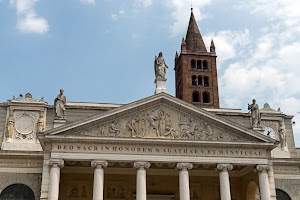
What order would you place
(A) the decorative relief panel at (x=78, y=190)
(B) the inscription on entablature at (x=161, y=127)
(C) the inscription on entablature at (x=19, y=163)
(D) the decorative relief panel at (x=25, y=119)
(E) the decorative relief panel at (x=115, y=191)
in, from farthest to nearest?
(D) the decorative relief panel at (x=25, y=119) → (E) the decorative relief panel at (x=115, y=191) → (A) the decorative relief panel at (x=78, y=190) → (C) the inscription on entablature at (x=19, y=163) → (B) the inscription on entablature at (x=161, y=127)

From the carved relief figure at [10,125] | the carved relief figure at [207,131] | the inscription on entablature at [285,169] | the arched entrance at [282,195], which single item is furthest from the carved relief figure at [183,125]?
the carved relief figure at [10,125]

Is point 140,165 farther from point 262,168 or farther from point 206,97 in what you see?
point 206,97

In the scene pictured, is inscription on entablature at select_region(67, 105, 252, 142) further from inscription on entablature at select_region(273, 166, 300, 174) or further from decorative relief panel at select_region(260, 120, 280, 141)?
decorative relief panel at select_region(260, 120, 280, 141)

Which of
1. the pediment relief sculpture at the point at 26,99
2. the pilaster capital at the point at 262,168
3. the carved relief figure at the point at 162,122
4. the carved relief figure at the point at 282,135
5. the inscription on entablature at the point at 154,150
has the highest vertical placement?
the pediment relief sculpture at the point at 26,99

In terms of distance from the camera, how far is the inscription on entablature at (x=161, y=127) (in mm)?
31656

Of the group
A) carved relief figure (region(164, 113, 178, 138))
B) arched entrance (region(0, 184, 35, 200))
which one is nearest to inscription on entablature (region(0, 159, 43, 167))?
arched entrance (region(0, 184, 35, 200))

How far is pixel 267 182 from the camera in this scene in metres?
31.9

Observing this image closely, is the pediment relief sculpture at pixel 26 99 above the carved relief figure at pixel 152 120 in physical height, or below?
above

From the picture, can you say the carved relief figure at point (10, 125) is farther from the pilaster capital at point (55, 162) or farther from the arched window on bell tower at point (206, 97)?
the arched window on bell tower at point (206, 97)

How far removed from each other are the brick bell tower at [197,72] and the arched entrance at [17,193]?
3756cm

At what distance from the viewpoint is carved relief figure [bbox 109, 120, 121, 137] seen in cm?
3153

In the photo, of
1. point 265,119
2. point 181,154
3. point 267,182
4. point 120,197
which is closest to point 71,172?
point 120,197

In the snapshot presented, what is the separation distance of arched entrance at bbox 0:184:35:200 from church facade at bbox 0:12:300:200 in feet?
0.24

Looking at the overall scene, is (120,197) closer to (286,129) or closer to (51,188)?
(51,188)
